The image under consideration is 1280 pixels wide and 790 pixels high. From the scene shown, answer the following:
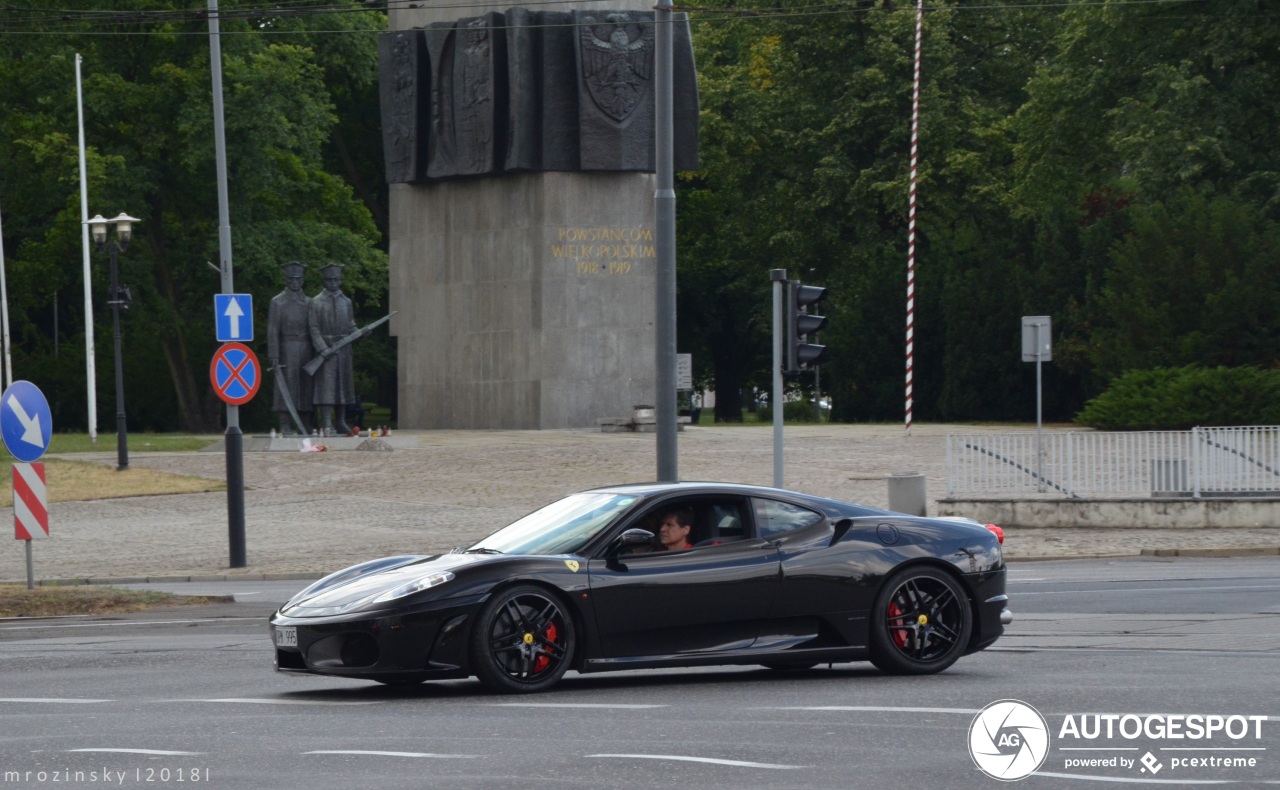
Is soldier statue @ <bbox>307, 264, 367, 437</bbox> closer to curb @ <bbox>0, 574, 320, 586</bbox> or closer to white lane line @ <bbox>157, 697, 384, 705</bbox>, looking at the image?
curb @ <bbox>0, 574, 320, 586</bbox>

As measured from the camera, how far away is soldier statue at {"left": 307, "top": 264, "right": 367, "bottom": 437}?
39656 millimetres

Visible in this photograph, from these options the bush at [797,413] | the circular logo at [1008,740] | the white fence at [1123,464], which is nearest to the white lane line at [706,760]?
the circular logo at [1008,740]

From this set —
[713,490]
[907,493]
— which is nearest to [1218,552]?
[907,493]

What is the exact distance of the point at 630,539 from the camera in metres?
11.5

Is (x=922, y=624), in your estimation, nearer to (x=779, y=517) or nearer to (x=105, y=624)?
(x=779, y=517)

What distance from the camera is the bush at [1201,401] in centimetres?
3633

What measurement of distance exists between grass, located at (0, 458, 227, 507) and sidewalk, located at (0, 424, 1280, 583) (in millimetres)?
637

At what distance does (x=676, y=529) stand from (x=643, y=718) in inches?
70.7

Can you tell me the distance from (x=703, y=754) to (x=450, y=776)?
1.23 metres

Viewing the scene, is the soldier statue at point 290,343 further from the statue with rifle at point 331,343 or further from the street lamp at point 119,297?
the street lamp at point 119,297

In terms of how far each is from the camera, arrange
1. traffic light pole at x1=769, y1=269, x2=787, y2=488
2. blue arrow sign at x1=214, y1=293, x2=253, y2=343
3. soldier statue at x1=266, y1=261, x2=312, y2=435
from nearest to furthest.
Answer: traffic light pole at x1=769, y1=269, x2=787, y2=488 → blue arrow sign at x1=214, y1=293, x2=253, y2=343 → soldier statue at x1=266, y1=261, x2=312, y2=435

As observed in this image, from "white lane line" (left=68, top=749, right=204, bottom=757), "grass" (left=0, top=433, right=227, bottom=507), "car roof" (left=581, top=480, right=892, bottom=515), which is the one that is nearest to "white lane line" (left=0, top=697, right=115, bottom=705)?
"white lane line" (left=68, top=749, right=204, bottom=757)

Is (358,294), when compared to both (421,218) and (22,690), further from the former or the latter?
(22,690)

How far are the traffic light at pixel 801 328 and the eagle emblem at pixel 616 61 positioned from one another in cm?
2373
